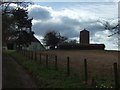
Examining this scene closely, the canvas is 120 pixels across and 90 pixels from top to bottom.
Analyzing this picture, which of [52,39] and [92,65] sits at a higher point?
[52,39]

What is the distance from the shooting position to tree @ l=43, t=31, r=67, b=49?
127125mm

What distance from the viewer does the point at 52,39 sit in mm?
131625

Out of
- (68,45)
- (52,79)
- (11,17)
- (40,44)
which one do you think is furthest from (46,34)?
(52,79)

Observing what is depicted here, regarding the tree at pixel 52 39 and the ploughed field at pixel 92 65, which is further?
the tree at pixel 52 39

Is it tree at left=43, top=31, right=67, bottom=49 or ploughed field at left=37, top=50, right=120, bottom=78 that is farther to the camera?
tree at left=43, top=31, right=67, bottom=49

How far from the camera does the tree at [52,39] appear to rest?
127125 millimetres

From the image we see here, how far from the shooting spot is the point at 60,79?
61.0ft

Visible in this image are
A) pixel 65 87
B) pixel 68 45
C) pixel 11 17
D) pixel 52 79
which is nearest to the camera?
pixel 65 87

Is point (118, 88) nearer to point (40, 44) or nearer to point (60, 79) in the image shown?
point (60, 79)

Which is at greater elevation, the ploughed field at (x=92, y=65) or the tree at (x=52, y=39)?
the tree at (x=52, y=39)

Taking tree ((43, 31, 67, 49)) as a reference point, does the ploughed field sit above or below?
below

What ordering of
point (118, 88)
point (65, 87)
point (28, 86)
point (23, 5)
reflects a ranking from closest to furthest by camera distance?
point (118, 88), point (65, 87), point (28, 86), point (23, 5)

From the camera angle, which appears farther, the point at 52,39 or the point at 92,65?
the point at 52,39

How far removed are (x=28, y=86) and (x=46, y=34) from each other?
4520 inches
